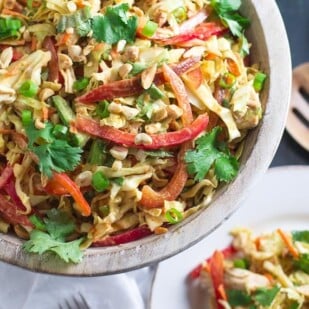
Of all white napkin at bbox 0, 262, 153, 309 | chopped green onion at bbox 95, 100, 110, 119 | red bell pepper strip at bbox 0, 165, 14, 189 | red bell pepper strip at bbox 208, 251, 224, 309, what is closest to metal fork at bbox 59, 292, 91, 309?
white napkin at bbox 0, 262, 153, 309

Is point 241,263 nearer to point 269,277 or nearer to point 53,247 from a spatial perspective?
Answer: point 269,277

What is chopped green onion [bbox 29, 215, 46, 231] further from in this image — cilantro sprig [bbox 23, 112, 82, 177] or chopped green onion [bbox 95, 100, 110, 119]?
chopped green onion [bbox 95, 100, 110, 119]

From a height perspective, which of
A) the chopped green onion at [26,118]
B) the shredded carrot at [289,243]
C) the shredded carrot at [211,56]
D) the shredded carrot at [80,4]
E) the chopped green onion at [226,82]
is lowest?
the shredded carrot at [289,243]

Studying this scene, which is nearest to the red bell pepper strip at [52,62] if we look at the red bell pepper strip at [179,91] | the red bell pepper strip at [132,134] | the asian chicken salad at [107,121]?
the asian chicken salad at [107,121]

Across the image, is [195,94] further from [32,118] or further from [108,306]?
[108,306]

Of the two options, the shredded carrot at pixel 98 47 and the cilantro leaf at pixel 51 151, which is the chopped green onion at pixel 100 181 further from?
the shredded carrot at pixel 98 47
